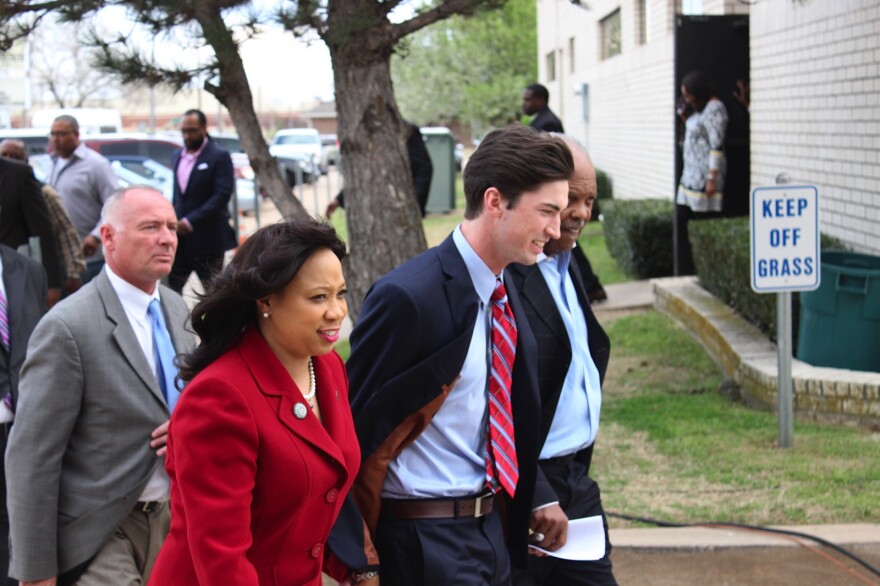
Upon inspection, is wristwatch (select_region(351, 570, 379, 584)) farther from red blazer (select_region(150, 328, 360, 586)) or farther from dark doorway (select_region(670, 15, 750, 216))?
dark doorway (select_region(670, 15, 750, 216))

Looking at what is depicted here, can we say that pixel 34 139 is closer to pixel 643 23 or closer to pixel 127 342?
pixel 643 23

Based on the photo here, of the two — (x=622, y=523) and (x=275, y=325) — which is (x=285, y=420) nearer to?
(x=275, y=325)

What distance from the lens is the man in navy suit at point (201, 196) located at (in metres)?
10.1

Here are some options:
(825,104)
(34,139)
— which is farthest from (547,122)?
(34,139)

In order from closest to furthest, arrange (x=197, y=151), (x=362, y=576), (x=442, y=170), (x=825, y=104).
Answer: (x=362, y=576) → (x=825, y=104) → (x=197, y=151) → (x=442, y=170)

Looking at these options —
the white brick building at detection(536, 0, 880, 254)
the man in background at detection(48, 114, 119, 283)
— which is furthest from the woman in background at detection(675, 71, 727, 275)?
the man in background at detection(48, 114, 119, 283)

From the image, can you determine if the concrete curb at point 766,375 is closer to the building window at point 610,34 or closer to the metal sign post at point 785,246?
the metal sign post at point 785,246

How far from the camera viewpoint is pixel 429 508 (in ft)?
10.7

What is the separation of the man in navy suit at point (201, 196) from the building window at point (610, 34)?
1204 cm

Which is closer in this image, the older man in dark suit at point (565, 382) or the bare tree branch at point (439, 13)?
the older man in dark suit at point (565, 382)

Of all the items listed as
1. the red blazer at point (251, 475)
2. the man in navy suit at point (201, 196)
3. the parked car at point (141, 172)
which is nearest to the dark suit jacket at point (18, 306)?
the red blazer at point (251, 475)

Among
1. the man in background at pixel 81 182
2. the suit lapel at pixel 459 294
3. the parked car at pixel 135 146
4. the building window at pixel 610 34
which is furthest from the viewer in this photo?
the parked car at pixel 135 146

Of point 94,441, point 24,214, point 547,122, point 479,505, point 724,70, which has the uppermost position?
point 724,70

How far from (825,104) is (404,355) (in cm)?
737
